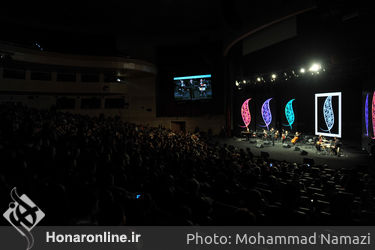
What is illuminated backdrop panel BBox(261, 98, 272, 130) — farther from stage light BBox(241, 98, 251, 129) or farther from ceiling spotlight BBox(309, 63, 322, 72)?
ceiling spotlight BBox(309, 63, 322, 72)

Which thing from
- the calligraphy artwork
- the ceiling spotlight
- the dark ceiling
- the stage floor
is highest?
the dark ceiling

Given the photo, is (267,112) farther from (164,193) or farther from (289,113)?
(164,193)

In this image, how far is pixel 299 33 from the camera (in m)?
12.4

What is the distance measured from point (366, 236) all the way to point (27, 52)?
2395 centimetres

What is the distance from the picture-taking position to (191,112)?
23.7 metres

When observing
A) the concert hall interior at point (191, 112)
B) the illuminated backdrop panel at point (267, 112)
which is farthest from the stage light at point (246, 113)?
the illuminated backdrop panel at point (267, 112)

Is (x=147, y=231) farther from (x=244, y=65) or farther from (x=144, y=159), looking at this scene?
(x=244, y=65)

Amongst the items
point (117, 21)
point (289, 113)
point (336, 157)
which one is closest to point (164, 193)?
point (336, 157)

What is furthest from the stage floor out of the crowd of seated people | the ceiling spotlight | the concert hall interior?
the ceiling spotlight

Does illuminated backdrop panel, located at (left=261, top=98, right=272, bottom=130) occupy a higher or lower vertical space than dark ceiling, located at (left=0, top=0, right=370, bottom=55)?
lower

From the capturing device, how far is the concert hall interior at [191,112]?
3432 millimetres

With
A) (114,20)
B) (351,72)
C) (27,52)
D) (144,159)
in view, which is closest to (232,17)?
(144,159)

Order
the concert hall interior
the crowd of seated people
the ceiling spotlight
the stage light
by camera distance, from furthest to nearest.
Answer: the stage light < the ceiling spotlight < the concert hall interior < the crowd of seated people

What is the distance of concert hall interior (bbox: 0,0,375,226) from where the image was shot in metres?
3.43
